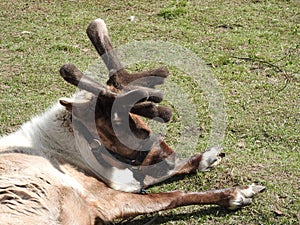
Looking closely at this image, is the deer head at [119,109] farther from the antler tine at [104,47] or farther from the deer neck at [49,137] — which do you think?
the deer neck at [49,137]

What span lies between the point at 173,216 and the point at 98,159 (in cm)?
91

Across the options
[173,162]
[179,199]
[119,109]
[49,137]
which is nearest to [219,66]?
[173,162]

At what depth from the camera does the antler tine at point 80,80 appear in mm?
5191

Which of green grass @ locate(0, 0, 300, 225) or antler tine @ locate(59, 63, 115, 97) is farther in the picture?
green grass @ locate(0, 0, 300, 225)

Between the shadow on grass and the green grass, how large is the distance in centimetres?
1

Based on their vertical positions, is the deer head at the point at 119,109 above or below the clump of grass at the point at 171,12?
above

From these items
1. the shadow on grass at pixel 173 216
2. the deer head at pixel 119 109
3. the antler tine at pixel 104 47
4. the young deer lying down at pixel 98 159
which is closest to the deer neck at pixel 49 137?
the young deer lying down at pixel 98 159

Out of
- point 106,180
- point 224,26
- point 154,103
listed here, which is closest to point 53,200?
point 106,180

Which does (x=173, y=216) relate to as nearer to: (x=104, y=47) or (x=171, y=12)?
(x=104, y=47)

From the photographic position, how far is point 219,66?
800cm

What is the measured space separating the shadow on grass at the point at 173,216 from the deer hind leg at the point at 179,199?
0.07 m

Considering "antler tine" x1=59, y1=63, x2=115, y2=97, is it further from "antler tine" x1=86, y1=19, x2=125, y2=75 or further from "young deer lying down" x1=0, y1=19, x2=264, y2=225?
"antler tine" x1=86, y1=19, x2=125, y2=75

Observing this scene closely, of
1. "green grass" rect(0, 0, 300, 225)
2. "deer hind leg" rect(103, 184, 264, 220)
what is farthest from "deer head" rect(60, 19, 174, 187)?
"green grass" rect(0, 0, 300, 225)

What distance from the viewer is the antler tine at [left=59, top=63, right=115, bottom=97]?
5.19 meters
